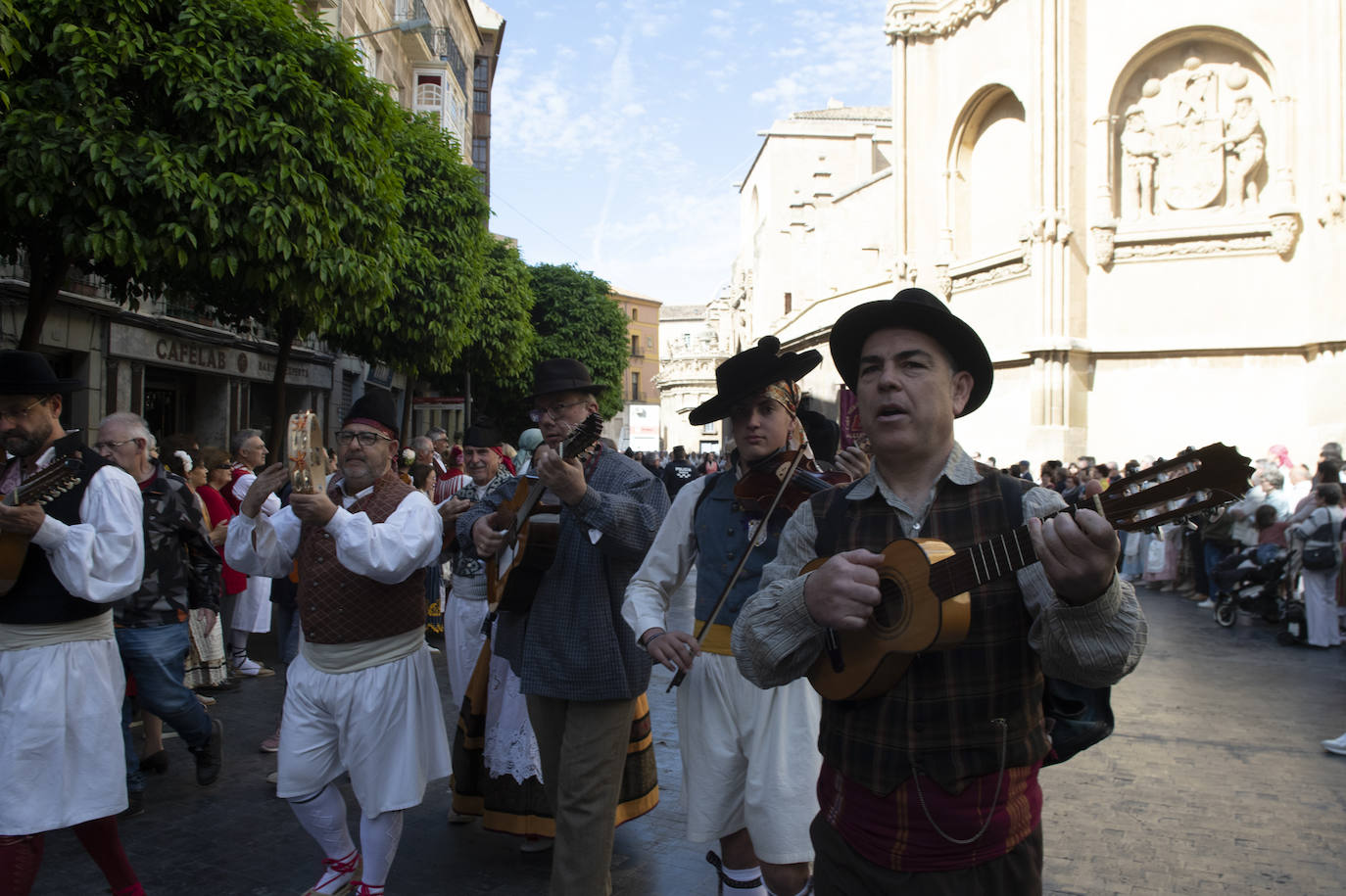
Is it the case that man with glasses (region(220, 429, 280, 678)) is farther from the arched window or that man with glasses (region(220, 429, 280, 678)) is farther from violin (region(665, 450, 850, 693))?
the arched window

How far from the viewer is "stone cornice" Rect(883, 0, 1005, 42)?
92.9 ft

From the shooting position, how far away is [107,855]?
3.95 meters

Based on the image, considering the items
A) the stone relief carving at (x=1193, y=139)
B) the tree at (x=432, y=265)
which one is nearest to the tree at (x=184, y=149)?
the tree at (x=432, y=265)

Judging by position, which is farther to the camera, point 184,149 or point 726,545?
point 184,149

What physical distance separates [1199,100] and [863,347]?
994 inches

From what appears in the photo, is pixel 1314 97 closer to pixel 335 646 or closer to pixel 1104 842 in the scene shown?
pixel 1104 842

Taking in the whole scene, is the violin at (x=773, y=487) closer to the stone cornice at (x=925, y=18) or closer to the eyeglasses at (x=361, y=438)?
the eyeglasses at (x=361, y=438)

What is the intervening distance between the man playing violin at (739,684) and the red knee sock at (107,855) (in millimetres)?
2309

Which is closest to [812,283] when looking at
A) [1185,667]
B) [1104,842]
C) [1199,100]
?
[1199,100]

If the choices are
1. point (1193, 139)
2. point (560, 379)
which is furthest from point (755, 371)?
point (1193, 139)

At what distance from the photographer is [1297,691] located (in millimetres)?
8922

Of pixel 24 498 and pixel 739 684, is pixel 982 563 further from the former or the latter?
pixel 24 498

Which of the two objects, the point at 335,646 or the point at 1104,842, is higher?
the point at 335,646

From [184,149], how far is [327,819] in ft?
23.6
